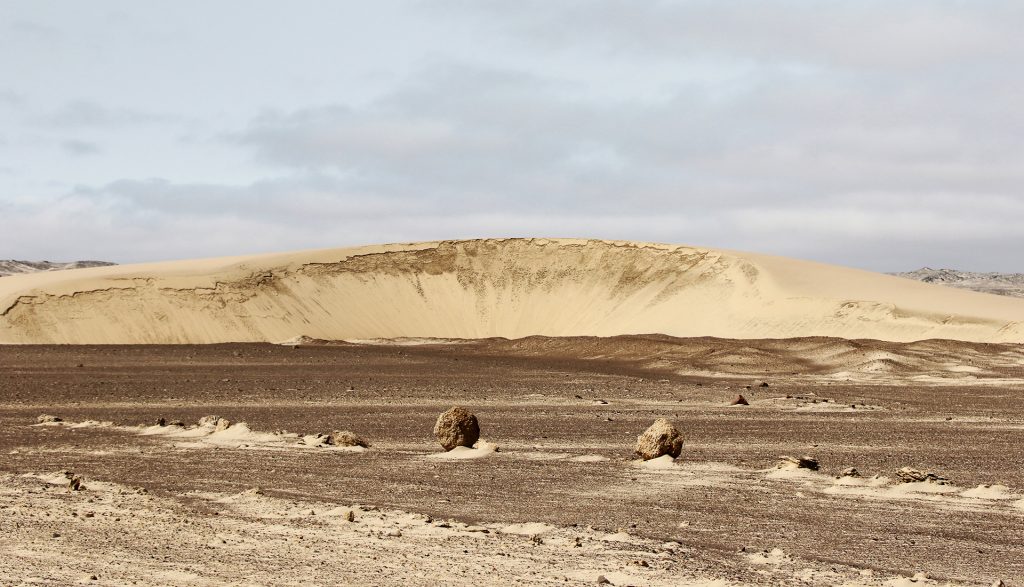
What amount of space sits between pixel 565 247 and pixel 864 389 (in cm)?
4099

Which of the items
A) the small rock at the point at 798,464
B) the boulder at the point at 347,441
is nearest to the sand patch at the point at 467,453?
the boulder at the point at 347,441

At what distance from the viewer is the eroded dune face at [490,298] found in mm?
51344

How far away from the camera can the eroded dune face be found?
51344mm

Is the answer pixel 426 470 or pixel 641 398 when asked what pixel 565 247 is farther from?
pixel 426 470

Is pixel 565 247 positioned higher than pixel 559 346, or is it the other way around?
pixel 565 247

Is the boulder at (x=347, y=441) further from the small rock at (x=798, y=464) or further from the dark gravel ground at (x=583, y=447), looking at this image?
the small rock at (x=798, y=464)

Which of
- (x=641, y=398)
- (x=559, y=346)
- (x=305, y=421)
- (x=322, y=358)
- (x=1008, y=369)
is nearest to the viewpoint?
(x=305, y=421)

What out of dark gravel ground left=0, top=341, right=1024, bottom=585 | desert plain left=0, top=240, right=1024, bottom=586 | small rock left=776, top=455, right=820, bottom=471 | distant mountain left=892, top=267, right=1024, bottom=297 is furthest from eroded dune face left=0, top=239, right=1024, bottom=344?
distant mountain left=892, top=267, right=1024, bottom=297

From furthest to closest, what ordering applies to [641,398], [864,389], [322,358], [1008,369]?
[322,358]
[1008,369]
[864,389]
[641,398]

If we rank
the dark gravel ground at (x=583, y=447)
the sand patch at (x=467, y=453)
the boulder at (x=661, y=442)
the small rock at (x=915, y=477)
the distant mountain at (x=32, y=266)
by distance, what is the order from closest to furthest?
the dark gravel ground at (x=583, y=447) → the small rock at (x=915, y=477) → the boulder at (x=661, y=442) → the sand patch at (x=467, y=453) → the distant mountain at (x=32, y=266)

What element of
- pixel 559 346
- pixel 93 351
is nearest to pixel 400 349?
pixel 559 346

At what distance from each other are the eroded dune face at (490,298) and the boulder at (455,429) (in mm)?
36463

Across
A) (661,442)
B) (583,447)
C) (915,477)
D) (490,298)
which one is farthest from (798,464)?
(490,298)

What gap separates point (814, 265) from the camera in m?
66.8
